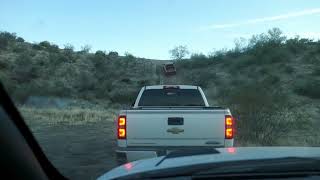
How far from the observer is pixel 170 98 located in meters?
15.5

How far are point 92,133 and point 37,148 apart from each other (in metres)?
20.1

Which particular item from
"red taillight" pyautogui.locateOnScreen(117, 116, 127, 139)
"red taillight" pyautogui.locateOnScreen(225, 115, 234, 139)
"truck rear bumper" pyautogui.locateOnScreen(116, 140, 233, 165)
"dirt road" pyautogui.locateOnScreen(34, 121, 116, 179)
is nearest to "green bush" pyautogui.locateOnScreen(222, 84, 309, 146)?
"dirt road" pyautogui.locateOnScreen(34, 121, 116, 179)

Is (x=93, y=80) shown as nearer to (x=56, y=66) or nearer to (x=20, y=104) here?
(x=56, y=66)

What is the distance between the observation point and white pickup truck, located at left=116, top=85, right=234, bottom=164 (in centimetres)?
1144

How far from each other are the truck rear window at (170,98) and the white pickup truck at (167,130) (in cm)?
363

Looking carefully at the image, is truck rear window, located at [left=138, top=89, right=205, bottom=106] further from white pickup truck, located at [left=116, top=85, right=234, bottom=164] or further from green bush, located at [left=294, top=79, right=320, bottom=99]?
green bush, located at [left=294, top=79, right=320, bottom=99]

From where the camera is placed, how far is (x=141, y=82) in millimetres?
57188

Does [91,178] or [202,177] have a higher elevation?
[202,177]

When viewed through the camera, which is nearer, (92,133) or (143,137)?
(143,137)

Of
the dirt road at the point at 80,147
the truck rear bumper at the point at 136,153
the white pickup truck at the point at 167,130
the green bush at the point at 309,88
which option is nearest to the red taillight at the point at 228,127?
the white pickup truck at the point at 167,130

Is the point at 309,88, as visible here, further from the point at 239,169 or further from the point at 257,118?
the point at 239,169

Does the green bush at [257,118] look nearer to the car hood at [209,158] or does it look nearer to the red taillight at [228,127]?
the red taillight at [228,127]

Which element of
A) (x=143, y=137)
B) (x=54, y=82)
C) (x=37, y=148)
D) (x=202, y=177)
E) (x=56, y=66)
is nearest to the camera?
(x=202, y=177)

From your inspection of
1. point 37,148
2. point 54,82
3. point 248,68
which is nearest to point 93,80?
point 54,82
